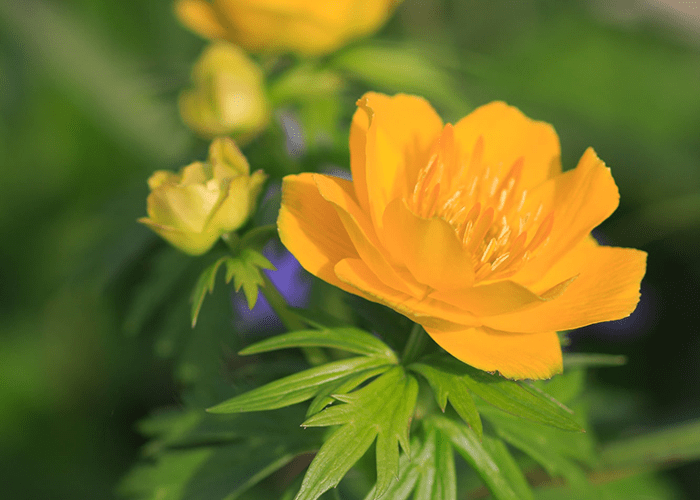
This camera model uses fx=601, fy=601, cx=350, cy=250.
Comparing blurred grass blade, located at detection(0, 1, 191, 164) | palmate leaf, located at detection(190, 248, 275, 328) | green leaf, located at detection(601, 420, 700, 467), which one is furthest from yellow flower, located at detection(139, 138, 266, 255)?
blurred grass blade, located at detection(0, 1, 191, 164)

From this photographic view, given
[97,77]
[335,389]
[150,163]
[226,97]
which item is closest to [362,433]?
[335,389]

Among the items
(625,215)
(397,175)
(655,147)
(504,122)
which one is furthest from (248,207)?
(655,147)

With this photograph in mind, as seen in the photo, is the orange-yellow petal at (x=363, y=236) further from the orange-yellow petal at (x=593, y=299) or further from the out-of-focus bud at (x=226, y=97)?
the out-of-focus bud at (x=226, y=97)

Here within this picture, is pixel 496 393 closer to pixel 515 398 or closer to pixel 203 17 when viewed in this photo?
pixel 515 398

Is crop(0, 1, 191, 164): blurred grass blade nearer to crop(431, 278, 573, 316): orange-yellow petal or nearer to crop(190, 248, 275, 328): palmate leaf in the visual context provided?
crop(190, 248, 275, 328): palmate leaf

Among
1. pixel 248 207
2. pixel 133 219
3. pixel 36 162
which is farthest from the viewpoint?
pixel 36 162

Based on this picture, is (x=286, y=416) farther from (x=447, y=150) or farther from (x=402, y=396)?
(x=447, y=150)

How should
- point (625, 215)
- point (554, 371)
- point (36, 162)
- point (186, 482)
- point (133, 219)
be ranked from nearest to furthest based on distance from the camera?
point (554, 371) < point (186, 482) < point (133, 219) < point (625, 215) < point (36, 162)

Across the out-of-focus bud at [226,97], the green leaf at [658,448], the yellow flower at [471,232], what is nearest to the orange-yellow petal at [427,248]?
the yellow flower at [471,232]
